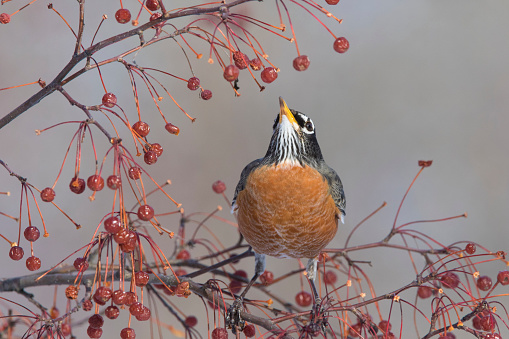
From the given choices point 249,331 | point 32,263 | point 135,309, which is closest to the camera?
point 135,309

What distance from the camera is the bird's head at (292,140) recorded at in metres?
2.40

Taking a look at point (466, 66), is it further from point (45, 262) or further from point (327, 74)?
point (45, 262)

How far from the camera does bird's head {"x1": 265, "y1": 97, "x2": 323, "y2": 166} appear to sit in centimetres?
240

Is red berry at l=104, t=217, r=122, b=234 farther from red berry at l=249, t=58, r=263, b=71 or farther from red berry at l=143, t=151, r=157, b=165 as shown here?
red berry at l=249, t=58, r=263, b=71

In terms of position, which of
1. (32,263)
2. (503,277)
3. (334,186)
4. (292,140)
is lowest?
(503,277)

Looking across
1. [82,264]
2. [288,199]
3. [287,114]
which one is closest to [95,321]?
[82,264]

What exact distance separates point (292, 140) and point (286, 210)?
0.30 meters

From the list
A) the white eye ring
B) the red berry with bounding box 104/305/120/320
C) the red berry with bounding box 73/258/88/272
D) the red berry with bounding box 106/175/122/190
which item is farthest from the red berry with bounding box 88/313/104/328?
the white eye ring

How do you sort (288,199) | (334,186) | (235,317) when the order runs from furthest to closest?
(334,186)
(288,199)
(235,317)

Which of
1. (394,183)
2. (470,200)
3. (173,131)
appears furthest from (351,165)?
(173,131)

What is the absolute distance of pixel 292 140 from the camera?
7.97 feet

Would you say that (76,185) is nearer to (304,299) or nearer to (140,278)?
(140,278)

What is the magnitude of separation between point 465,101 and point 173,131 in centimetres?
319

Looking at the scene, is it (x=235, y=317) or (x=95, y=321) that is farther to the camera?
(x=235, y=317)
